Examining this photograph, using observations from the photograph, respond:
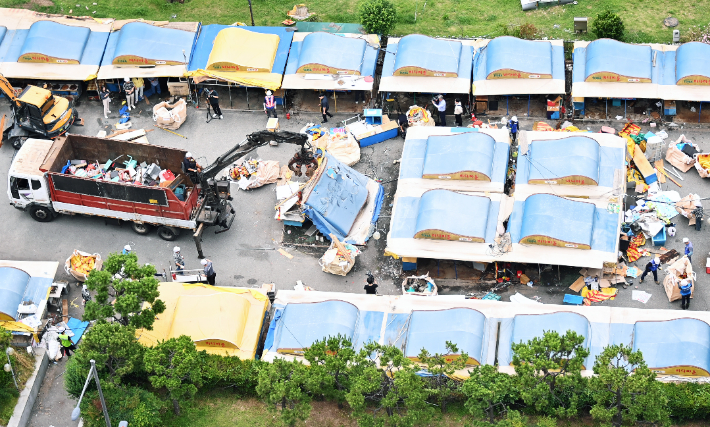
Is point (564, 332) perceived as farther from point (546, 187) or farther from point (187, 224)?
point (187, 224)

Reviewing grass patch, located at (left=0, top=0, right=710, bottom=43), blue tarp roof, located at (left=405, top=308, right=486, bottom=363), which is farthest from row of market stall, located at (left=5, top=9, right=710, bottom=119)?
blue tarp roof, located at (left=405, top=308, right=486, bottom=363)

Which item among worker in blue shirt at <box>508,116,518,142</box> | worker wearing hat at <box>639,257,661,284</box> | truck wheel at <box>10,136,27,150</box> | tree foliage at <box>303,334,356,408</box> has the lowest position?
tree foliage at <box>303,334,356,408</box>

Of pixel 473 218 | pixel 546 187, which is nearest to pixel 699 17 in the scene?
pixel 546 187

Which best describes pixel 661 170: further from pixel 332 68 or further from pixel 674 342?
pixel 332 68

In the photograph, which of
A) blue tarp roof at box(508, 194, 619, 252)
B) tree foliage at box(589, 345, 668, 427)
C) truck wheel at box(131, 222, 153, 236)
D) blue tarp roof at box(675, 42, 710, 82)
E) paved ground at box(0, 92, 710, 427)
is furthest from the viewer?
blue tarp roof at box(675, 42, 710, 82)

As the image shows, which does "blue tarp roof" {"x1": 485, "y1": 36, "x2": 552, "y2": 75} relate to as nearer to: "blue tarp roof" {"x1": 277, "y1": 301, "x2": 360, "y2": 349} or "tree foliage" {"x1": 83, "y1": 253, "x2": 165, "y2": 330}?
"blue tarp roof" {"x1": 277, "y1": 301, "x2": 360, "y2": 349}

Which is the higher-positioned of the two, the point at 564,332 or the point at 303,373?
the point at 564,332

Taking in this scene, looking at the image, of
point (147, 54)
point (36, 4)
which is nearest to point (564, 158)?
point (147, 54)
